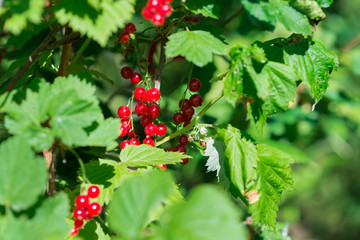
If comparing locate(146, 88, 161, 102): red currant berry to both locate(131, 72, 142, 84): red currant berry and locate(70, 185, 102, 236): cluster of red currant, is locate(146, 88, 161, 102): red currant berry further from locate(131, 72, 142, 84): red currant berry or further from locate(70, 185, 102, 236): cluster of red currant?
locate(70, 185, 102, 236): cluster of red currant

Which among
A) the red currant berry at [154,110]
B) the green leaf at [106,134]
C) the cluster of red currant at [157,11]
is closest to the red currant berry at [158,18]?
the cluster of red currant at [157,11]

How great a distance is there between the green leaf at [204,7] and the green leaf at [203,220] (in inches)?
20.1

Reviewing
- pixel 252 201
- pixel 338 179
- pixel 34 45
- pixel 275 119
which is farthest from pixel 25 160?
pixel 338 179

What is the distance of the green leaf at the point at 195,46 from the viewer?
925 mm

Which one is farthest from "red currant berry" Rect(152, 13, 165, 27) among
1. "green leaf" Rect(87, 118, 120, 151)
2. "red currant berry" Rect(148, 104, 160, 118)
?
"red currant berry" Rect(148, 104, 160, 118)

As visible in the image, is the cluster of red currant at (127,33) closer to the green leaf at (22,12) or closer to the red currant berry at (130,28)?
the red currant berry at (130,28)

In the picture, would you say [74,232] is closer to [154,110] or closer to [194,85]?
[154,110]

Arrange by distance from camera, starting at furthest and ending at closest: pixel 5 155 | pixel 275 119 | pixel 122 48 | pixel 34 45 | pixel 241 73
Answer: pixel 275 119, pixel 34 45, pixel 122 48, pixel 241 73, pixel 5 155

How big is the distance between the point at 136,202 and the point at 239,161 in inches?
20.9

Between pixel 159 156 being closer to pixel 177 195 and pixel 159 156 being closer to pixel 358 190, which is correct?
pixel 177 195

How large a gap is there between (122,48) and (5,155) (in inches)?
23.4

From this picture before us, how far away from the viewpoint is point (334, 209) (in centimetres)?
639

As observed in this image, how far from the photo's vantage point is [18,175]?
703 millimetres

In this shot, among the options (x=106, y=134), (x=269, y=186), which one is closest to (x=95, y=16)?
(x=106, y=134)
